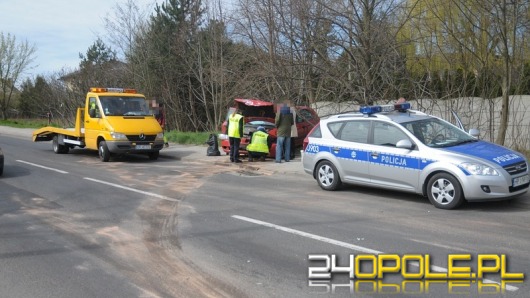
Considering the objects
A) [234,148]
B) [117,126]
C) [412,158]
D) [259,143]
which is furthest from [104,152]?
[412,158]

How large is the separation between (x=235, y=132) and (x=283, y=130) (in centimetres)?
136

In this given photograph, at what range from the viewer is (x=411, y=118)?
953 centimetres

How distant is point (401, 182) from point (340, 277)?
412 centimetres

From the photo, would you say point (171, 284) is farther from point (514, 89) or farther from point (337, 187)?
point (514, 89)

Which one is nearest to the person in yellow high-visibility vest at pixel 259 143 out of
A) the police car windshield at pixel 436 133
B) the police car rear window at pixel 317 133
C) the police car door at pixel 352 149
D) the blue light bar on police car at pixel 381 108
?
the police car rear window at pixel 317 133

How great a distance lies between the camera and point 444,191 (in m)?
8.28

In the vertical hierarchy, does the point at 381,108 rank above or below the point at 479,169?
above

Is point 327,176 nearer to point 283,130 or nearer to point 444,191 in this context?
point 444,191

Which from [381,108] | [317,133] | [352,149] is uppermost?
[381,108]

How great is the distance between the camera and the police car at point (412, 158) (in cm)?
800

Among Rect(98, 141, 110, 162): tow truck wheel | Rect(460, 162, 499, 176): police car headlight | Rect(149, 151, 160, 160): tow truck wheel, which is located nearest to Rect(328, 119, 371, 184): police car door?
Rect(460, 162, 499, 176): police car headlight

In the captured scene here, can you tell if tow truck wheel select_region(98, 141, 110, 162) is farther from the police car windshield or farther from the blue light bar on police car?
the police car windshield

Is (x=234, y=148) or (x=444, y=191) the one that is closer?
(x=444, y=191)

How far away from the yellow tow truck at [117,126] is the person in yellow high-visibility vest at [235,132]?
101 inches
